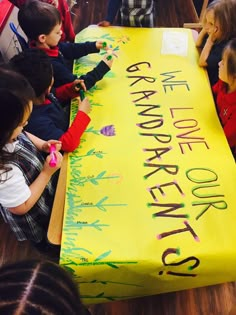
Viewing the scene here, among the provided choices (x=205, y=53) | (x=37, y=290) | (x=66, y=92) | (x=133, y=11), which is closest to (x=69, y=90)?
(x=66, y=92)

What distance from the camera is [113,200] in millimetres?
854

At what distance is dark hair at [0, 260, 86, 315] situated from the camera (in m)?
0.49

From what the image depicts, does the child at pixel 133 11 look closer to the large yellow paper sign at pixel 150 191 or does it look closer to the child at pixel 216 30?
the child at pixel 216 30

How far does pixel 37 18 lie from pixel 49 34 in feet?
0.23

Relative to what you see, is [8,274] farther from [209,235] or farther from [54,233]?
[209,235]

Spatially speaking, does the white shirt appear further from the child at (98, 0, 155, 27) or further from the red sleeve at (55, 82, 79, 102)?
the child at (98, 0, 155, 27)

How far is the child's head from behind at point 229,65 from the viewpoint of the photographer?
1.10 m

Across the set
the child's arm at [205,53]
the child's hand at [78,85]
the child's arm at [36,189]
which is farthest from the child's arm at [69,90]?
the child's arm at [205,53]

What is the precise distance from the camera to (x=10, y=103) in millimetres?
714

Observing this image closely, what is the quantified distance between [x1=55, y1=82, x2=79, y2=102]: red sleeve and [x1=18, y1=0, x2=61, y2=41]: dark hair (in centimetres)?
23

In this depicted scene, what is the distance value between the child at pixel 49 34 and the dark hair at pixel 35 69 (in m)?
0.22

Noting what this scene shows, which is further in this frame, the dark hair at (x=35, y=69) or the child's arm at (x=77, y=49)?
the child's arm at (x=77, y=49)

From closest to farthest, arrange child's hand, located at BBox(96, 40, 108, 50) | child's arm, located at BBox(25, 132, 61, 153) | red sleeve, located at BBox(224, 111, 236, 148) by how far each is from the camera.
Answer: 1. child's arm, located at BBox(25, 132, 61, 153)
2. red sleeve, located at BBox(224, 111, 236, 148)
3. child's hand, located at BBox(96, 40, 108, 50)

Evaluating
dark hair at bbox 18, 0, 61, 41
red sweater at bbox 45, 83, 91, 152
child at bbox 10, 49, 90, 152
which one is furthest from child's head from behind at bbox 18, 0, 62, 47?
red sweater at bbox 45, 83, 91, 152
